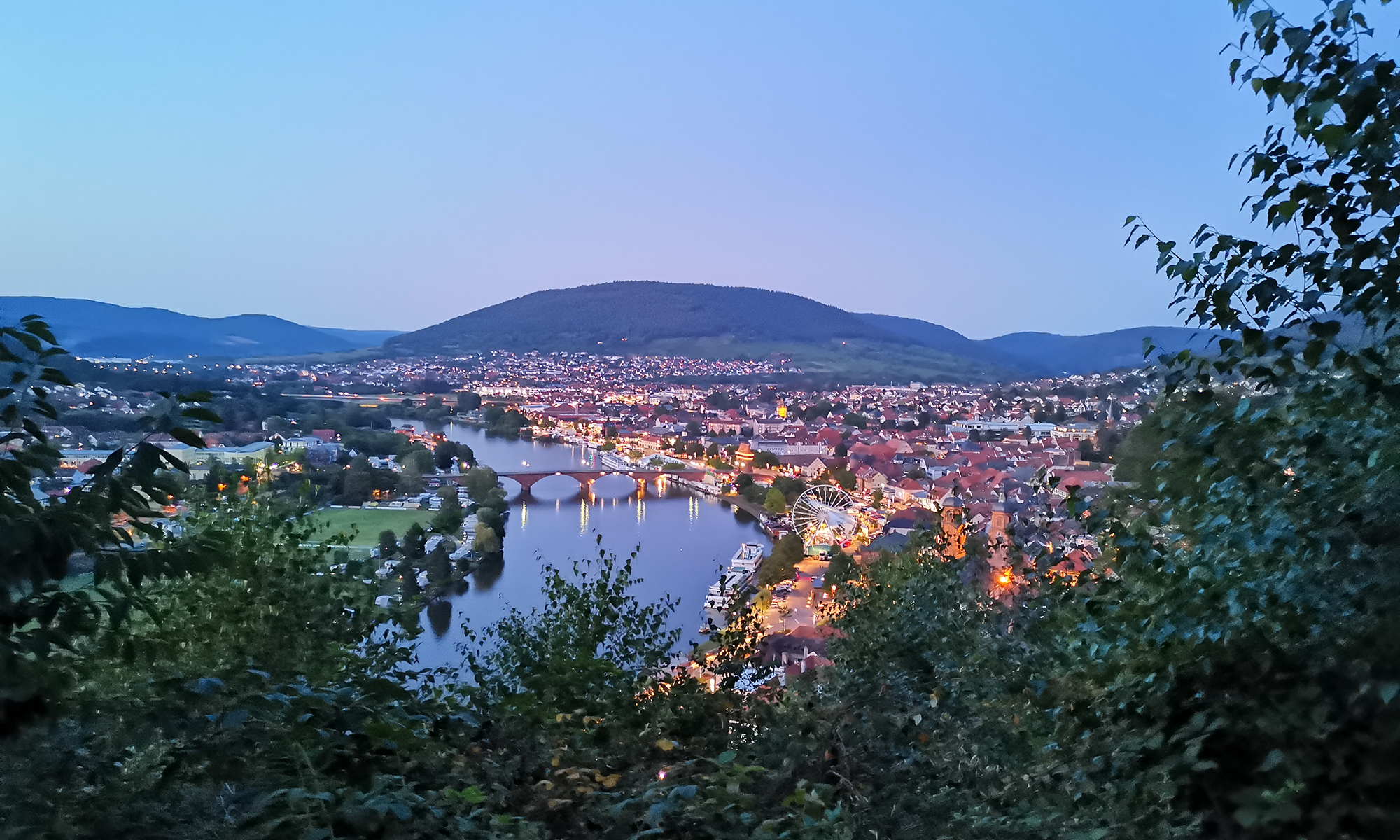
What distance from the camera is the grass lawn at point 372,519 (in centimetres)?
666

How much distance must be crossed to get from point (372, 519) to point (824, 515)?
22.1 feet

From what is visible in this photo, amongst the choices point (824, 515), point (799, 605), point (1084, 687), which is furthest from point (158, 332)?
point (1084, 687)

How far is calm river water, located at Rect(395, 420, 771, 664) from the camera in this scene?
7.39 m

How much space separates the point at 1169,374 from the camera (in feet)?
7.03

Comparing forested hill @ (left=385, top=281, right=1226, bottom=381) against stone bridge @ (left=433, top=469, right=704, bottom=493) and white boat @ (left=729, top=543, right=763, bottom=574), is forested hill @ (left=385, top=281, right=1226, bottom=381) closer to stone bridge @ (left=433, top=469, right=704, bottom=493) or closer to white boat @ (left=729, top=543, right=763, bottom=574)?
stone bridge @ (left=433, top=469, right=704, bottom=493)

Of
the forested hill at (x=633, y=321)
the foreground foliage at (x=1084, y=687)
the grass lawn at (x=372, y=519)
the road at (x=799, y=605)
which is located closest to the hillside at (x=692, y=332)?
the forested hill at (x=633, y=321)

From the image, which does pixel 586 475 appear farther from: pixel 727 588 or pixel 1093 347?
Answer: pixel 727 588

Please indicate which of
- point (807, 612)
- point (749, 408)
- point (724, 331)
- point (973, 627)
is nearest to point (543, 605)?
point (973, 627)

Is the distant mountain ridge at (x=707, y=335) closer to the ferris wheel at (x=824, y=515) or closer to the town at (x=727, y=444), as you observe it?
the town at (x=727, y=444)

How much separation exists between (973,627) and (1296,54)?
10.9 ft

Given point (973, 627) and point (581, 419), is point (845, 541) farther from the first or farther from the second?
point (581, 419)

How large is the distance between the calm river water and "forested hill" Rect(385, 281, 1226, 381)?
12.5m

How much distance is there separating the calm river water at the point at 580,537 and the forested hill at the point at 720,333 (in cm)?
1253

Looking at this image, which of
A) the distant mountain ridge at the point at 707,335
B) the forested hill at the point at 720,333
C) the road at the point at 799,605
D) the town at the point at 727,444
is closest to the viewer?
the town at the point at 727,444
